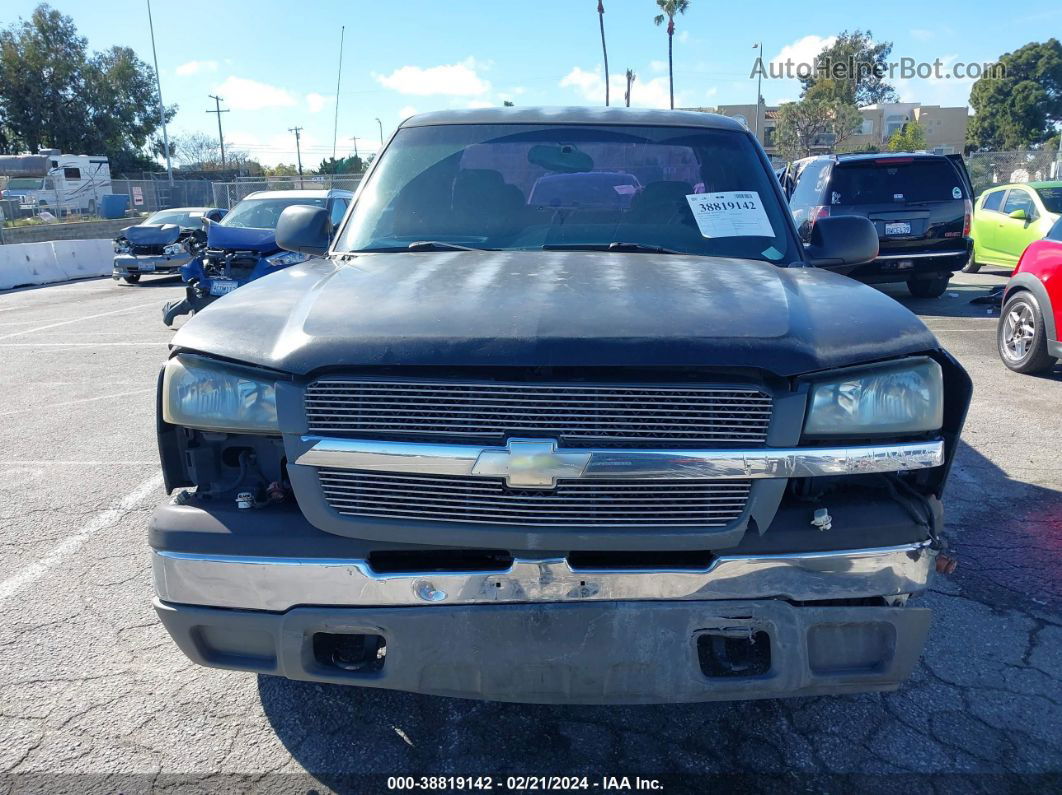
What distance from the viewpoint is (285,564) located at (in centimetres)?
212

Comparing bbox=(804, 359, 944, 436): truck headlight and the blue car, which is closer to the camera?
bbox=(804, 359, 944, 436): truck headlight

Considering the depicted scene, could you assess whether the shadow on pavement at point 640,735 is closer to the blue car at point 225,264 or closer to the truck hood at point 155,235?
the blue car at point 225,264

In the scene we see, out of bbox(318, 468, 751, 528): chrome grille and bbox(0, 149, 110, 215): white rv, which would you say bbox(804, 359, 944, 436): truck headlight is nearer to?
bbox(318, 468, 751, 528): chrome grille

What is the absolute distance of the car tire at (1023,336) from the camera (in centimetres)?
694

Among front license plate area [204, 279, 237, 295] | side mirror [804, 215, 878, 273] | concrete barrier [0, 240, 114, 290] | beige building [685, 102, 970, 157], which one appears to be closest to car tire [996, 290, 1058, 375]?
side mirror [804, 215, 878, 273]

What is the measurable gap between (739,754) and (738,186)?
2.19 m

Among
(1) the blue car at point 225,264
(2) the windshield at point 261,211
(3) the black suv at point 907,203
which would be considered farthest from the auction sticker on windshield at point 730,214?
(2) the windshield at point 261,211

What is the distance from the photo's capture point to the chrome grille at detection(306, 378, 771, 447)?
203 cm

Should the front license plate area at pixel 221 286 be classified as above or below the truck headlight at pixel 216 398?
below

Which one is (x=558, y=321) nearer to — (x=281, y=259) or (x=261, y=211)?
(x=281, y=259)

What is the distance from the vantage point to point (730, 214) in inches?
129

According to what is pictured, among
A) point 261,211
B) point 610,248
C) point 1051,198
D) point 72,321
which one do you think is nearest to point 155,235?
point 72,321

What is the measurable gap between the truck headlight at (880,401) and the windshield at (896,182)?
31.5 feet

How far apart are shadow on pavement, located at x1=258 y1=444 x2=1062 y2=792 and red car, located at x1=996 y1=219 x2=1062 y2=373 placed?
461 centimetres
